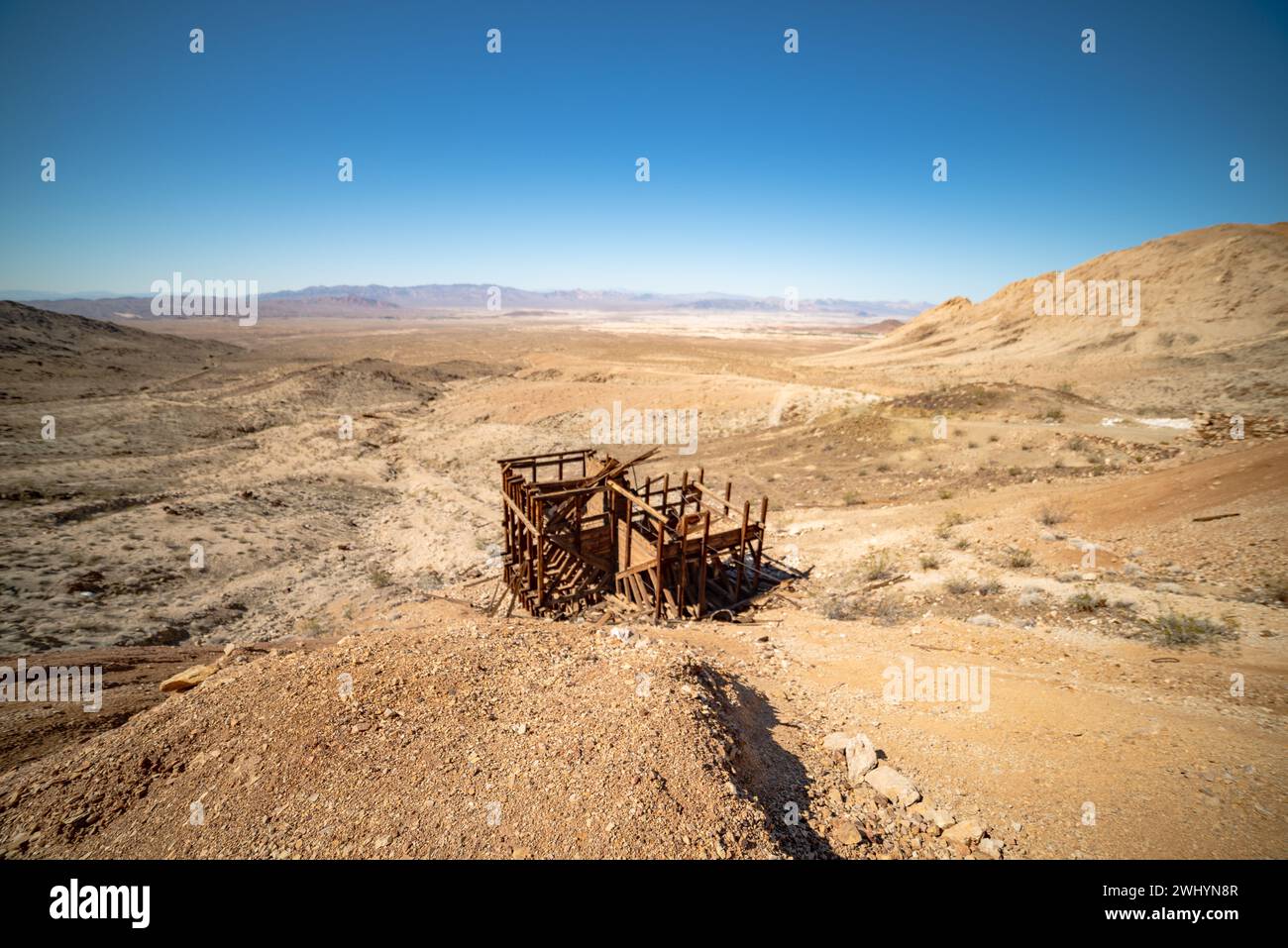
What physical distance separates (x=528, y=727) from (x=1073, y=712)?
6.74 meters

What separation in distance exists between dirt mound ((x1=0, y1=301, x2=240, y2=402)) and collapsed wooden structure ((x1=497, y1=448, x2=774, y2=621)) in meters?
44.6

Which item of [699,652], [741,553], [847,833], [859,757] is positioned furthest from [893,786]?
[741,553]

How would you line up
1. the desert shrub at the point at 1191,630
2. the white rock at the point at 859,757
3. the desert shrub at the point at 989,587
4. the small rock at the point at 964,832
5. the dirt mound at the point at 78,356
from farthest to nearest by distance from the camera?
the dirt mound at the point at 78,356
the desert shrub at the point at 989,587
the desert shrub at the point at 1191,630
the white rock at the point at 859,757
the small rock at the point at 964,832

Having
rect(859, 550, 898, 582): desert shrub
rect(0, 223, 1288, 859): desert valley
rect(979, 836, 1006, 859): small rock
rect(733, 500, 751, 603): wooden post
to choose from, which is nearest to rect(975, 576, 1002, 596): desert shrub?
rect(0, 223, 1288, 859): desert valley

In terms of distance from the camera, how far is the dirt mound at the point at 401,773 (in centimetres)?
437

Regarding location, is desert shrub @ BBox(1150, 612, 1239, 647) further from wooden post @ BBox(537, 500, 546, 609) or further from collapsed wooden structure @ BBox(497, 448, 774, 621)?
wooden post @ BBox(537, 500, 546, 609)

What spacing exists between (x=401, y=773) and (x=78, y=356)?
75802mm

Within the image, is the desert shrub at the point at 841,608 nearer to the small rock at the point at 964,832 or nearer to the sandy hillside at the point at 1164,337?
the small rock at the point at 964,832

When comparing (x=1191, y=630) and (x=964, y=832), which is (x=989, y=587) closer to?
(x=1191, y=630)

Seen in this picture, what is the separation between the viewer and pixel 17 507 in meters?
17.5

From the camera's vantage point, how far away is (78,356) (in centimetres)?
5334

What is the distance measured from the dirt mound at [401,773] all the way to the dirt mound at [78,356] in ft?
155

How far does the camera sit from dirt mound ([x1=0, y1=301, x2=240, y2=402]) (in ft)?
134

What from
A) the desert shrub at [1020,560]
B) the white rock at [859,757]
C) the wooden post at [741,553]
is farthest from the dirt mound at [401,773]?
the desert shrub at [1020,560]
